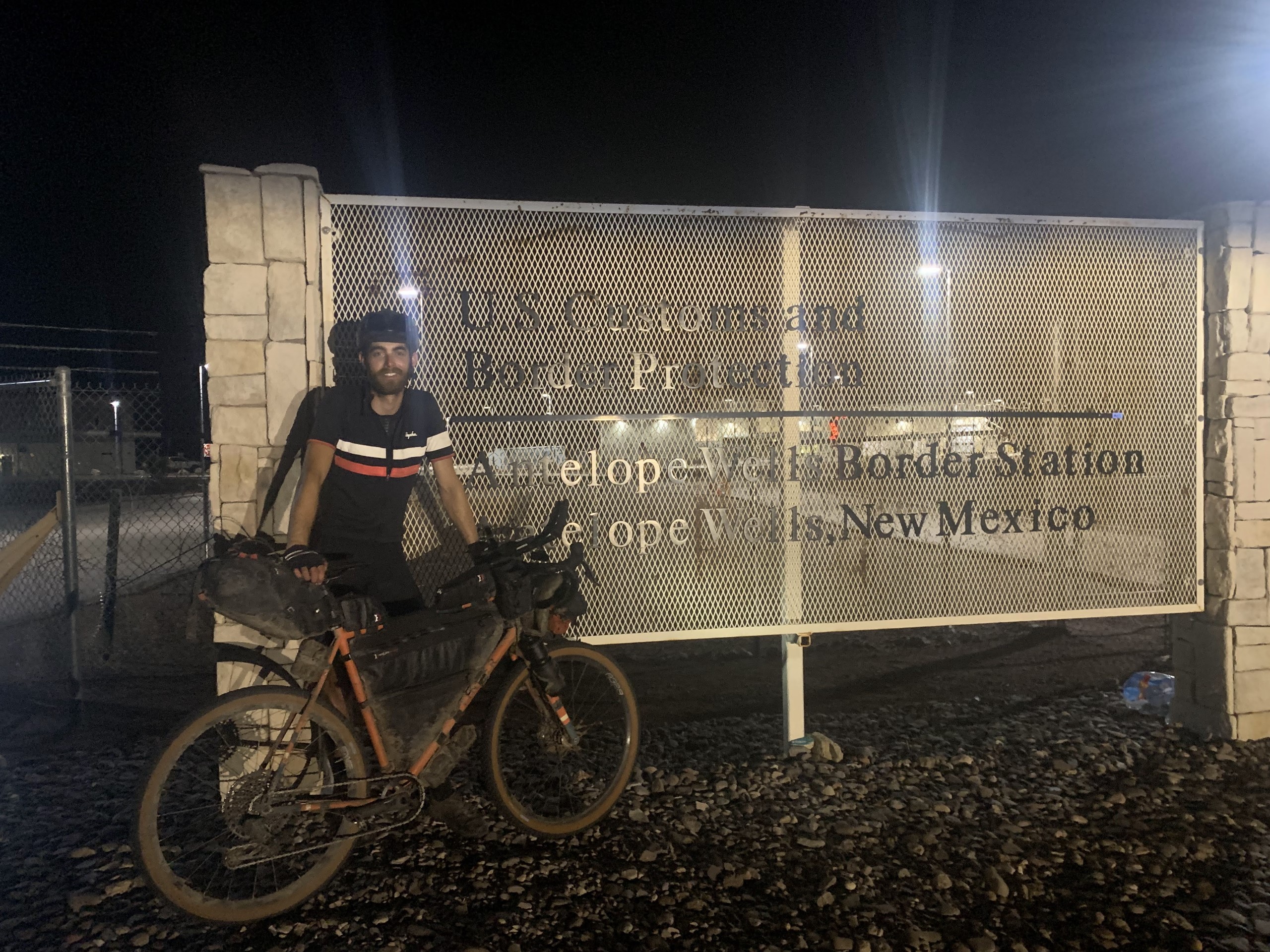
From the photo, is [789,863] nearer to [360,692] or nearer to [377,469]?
[360,692]

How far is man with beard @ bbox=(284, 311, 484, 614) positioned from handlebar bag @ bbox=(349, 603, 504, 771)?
31 centimetres

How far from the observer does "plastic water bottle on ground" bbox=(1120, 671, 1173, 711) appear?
5090 millimetres

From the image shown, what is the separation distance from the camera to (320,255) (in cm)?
378

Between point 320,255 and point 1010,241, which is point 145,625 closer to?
point 320,255

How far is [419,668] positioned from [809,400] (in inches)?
89.7

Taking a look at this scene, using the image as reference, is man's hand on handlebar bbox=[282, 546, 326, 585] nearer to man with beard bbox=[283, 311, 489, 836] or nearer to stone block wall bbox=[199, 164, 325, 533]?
man with beard bbox=[283, 311, 489, 836]

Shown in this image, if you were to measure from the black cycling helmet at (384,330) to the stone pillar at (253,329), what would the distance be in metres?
0.37

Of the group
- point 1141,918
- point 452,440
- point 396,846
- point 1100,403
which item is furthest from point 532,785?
point 1100,403

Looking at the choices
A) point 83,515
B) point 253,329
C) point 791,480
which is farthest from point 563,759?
point 83,515

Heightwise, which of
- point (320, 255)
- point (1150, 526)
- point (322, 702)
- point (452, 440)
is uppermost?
point (320, 255)

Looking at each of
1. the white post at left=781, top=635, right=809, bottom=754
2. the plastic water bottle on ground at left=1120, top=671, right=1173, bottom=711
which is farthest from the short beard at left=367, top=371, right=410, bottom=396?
the plastic water bottle on ground at left=1120, top=671, right=1173, bottom=711

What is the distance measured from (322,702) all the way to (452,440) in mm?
1361

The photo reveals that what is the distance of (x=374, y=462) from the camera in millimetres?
3490

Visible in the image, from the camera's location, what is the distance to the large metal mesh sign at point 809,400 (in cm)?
403
